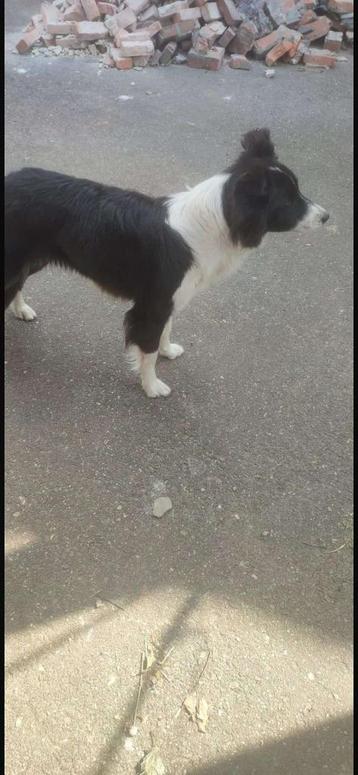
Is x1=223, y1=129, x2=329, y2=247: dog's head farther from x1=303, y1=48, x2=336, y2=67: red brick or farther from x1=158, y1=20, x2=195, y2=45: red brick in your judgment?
x1=303, y1=48, x2=336, y2=67: red brick

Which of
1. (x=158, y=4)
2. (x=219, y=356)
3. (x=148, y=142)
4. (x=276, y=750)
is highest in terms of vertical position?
(x=158, y=4)

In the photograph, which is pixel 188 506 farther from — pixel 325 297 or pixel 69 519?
pixel 325 297

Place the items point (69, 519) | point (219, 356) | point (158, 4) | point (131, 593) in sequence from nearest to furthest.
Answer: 1. point (131, 593)
2. point (69, 519)
3. point (219, 356)
4. point (158, 4)

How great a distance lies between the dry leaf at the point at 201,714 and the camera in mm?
1948

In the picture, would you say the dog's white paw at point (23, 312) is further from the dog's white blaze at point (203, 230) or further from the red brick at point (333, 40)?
the red brick at point (333, 40)

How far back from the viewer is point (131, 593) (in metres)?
2.26

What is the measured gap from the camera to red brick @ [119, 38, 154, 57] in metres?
6.01

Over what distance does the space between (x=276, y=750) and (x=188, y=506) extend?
1.02 metres

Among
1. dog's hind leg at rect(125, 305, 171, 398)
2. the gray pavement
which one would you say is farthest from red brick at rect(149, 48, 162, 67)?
dog's hind leg at rect(125, 305, 171, 398)

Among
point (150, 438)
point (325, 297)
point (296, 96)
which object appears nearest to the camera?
point (150, 438)

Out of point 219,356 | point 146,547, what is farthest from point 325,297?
point 146,547

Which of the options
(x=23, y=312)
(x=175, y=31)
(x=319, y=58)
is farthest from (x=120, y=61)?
(x=23, y=312)

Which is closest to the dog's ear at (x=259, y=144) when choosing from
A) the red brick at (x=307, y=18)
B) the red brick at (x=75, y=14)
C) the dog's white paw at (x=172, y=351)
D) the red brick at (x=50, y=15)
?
the dog's white paw at (x=172, y=351)

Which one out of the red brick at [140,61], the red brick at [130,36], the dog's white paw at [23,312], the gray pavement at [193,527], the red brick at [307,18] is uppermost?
the red brick at [307,18]
